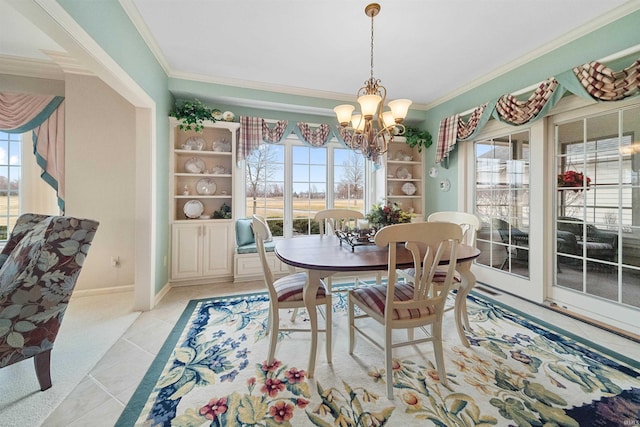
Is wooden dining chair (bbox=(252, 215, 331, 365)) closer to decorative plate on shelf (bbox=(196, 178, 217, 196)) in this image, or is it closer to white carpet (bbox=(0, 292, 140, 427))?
white carpet (bbox=(0, 292, 140, 427))

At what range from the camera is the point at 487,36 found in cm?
243

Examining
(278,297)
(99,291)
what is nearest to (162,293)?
(99,291)

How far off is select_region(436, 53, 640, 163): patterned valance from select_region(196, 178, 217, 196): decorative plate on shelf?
343 centimetres

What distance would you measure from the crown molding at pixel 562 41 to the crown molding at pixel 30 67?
5.01 m

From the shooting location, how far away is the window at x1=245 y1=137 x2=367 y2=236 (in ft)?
12.9

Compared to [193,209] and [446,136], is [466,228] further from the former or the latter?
[193,209]

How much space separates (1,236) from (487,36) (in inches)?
231

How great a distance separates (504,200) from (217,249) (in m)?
3.75

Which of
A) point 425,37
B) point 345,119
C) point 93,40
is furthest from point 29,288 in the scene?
point 425,37

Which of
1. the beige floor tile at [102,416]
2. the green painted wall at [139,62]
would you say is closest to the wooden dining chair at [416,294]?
the beige floor tile at [102,416]

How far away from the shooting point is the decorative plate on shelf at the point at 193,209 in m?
3.48

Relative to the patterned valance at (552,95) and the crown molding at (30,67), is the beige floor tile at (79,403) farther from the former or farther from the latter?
the patterned valance at (552,95)

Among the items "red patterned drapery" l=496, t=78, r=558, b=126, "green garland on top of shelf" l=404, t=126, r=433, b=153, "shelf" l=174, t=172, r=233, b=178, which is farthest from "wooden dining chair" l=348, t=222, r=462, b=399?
"green garland on top of shelf" l=404, t=126, r=433, b=153

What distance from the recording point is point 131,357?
184 cm
